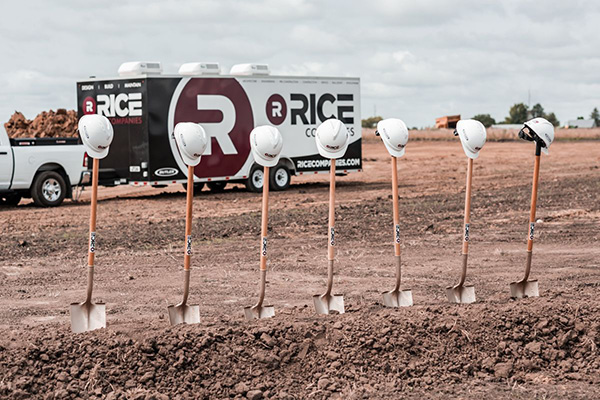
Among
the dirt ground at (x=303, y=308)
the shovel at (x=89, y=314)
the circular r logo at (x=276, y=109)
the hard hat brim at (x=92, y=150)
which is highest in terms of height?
the circular r logo at (x=276, y=109)

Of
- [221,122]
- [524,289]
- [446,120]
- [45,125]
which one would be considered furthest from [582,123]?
[524,289]

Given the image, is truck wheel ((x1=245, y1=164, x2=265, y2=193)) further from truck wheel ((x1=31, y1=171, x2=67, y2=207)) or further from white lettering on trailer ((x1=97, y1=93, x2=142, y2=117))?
truck wheel ((x1=31, y1=171, x2=67, y2=207))

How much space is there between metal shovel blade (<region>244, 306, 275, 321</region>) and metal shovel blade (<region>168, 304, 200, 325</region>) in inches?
18.0

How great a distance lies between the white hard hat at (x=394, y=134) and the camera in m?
8.37

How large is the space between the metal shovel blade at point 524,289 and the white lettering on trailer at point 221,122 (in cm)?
1414

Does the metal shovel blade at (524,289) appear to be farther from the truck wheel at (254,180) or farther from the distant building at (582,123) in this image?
the distant building at (582,123)

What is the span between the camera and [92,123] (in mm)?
7379

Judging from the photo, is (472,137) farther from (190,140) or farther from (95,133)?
(95,133)

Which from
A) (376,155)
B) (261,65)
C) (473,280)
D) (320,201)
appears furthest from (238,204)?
(376,155)

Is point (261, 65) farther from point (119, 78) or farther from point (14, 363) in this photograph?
point (14, 363)

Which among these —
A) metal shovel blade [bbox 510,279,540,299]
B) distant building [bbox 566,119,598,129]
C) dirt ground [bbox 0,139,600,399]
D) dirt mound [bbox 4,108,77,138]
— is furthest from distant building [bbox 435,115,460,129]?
distant building [bbox 566,119,598,129]

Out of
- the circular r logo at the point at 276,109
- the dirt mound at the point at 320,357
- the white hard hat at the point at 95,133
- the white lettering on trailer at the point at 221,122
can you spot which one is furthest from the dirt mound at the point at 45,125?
the dirt mound at the point at 320,357

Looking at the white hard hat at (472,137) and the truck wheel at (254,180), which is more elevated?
the white hard hat at (472,137)

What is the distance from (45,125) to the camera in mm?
36312
